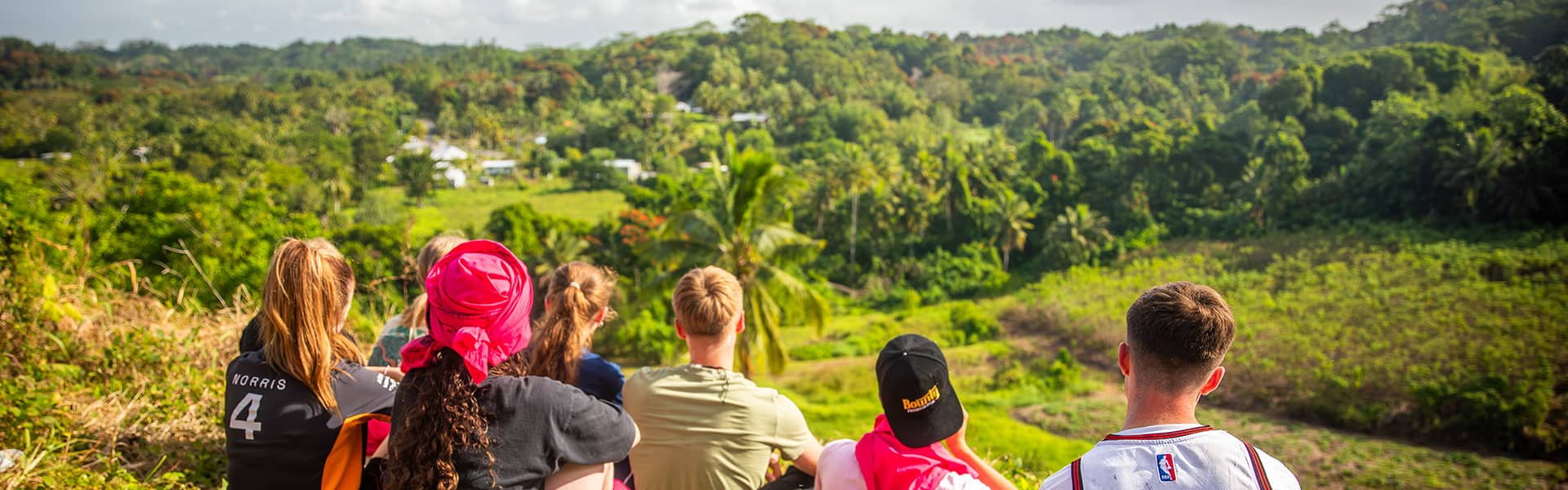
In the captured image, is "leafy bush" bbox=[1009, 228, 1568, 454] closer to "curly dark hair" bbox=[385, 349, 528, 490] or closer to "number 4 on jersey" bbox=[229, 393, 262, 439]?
"curly dark hair" bbox=[385, 349, 528, 490]

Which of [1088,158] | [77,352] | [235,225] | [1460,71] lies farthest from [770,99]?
[77,352]

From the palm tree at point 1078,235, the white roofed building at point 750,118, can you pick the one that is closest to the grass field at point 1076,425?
the palm tree at point 1078,235

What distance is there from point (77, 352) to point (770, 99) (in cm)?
6468

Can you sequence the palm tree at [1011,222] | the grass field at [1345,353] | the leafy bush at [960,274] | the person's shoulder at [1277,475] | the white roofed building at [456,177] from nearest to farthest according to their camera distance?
1. the person's shoulder at [1277,475]
2. the grass field at [1345,353]
3. the leafy bush at [960,274]
4. the palm tree at [1011,222]
5. the white roofed building at [456,177]

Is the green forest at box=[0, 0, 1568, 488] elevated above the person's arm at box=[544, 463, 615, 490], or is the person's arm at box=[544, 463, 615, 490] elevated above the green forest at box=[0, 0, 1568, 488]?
the person's arm at box=[544, 463, 615, 490]

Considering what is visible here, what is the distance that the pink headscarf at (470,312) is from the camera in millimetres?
1844

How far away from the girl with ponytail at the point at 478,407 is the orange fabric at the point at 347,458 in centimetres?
38

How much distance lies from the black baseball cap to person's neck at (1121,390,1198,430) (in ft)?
1.50

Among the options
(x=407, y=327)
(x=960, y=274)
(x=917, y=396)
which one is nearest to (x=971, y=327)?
(x=960, y=274)

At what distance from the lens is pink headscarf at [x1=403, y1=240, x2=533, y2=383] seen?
1844 mm

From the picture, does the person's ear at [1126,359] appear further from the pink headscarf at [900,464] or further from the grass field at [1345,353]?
the grass field at [1345,353]

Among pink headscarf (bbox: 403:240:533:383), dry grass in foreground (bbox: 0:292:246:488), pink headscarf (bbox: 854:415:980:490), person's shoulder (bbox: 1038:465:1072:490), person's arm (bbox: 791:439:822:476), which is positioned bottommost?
dry grass in foreground (bbox: 0:292:246:488)

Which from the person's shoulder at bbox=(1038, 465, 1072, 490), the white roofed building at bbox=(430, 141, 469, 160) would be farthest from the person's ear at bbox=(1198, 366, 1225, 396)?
the white roofed building at bbox=(430, 141, 469, 160)

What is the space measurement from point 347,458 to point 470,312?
69cm
